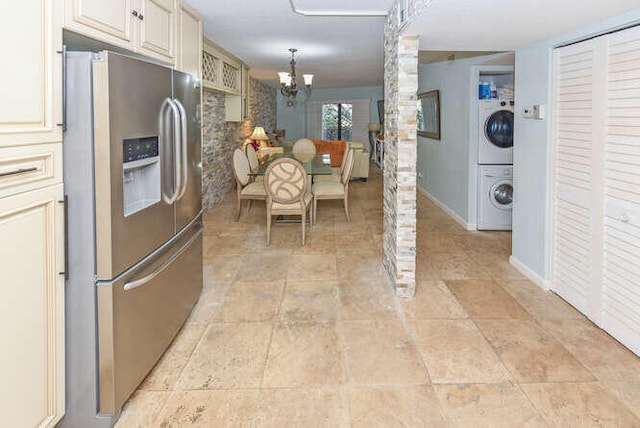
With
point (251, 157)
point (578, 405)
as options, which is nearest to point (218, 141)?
point (251, 157)

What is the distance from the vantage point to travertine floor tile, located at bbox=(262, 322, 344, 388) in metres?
2.42

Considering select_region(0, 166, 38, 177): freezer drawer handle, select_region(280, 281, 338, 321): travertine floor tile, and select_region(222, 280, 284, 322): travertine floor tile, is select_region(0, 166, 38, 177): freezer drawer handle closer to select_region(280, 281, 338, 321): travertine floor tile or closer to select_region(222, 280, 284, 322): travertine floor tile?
select_region(222, 280, 284, 322): travertine floor tile

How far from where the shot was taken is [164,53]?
314cm

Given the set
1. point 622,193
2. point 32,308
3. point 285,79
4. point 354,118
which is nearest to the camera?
point 32,308

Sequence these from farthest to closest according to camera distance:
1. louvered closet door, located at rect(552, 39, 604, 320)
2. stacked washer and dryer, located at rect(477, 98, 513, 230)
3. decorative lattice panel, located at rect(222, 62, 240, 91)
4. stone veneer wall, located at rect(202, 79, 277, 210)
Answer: decorative lattice panel, located at rect(222, 62, 240, 91) < stone veneer wall, located at rect(202, 79, 277, 210) < stacked washer and dryer, located at rect(477, 98, 513, 230) < louvered closet door, located at rect(552, 39, 604, 320)

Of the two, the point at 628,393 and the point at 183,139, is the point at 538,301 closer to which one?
the point at 628,393

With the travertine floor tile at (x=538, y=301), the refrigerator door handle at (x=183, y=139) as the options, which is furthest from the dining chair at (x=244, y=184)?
the refrigerator door handle at (x=183, y=139)

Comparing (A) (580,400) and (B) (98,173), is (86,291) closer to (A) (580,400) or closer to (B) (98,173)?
(B) (98,173)

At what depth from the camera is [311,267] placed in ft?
14.3

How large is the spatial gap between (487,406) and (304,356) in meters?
0.96

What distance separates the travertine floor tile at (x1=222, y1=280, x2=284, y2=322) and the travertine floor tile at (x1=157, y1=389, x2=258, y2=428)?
2.99ft

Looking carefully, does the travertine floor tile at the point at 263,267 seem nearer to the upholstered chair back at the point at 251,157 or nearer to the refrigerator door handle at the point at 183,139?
A: the refrigerator door handle at the point at 183,139

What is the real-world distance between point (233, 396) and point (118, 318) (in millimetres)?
644

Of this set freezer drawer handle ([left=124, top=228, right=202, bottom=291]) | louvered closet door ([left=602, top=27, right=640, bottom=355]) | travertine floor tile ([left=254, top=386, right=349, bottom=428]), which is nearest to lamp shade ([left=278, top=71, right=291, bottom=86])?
freezer drawer handle ([left=124, top=228, right=202, bottom=291])
